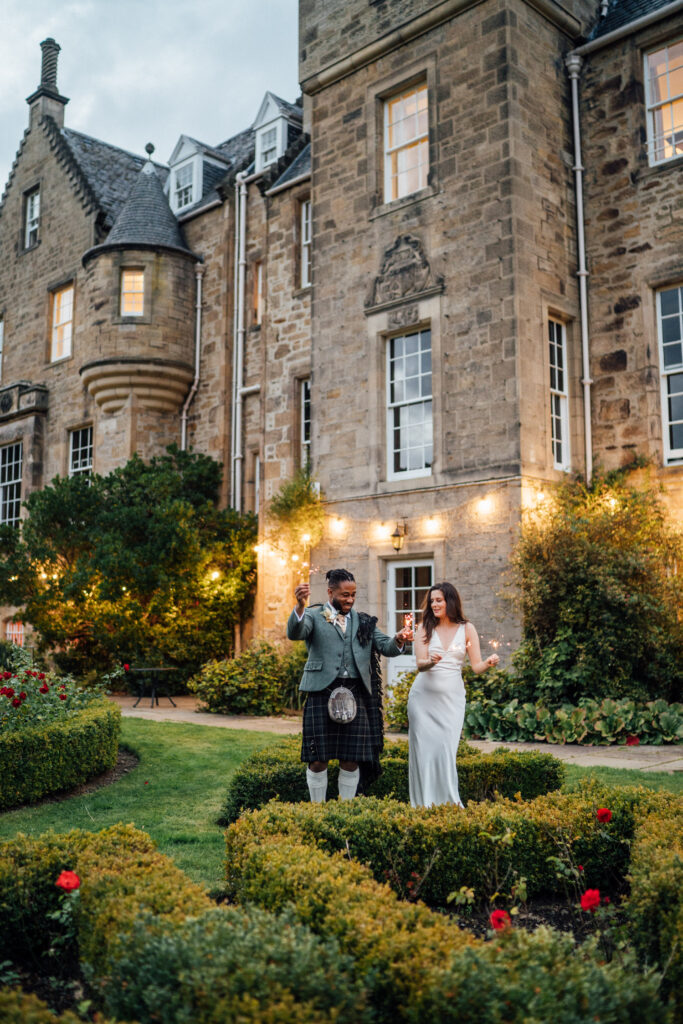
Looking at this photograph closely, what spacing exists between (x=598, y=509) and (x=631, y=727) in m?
3.31

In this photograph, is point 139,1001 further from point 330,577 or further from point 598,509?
point 598,509

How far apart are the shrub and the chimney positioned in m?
17.7

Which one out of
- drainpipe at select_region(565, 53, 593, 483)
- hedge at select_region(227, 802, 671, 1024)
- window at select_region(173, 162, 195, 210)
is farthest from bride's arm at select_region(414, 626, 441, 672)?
window at select_region(173, 162, 195, 210)

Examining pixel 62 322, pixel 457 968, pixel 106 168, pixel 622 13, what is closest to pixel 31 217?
pixel 106 168

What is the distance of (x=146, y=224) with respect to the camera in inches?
809

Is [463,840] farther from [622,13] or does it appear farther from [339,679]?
[622,13]

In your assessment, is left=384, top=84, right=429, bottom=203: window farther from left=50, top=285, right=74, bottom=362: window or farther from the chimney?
the chimney

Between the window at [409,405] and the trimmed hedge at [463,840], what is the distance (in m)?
8.90

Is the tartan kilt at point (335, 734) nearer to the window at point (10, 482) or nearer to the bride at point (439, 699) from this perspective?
the bride at point (439, 699)

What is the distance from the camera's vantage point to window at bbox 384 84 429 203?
47.5 ft

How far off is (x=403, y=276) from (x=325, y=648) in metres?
9.49

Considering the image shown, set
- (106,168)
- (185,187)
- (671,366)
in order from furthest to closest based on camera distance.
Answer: (106,168), (185,187), (671,366)

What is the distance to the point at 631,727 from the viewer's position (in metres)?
10.3

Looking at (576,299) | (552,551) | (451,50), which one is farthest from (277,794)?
(451,50)
